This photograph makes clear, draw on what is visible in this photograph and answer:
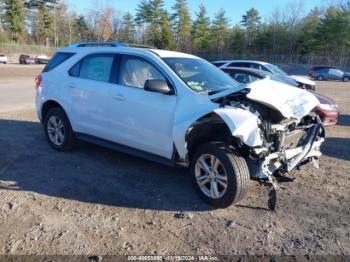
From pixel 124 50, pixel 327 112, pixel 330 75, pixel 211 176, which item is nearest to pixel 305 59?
pixel 330 75

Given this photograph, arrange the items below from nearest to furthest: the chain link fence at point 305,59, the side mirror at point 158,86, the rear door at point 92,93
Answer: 1. the side mirror at point 158,86
2. the rear door at point 92,93
3. the chain link fence at point 305,59

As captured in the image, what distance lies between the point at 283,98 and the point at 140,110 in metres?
1.89

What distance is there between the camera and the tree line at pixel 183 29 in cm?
6381

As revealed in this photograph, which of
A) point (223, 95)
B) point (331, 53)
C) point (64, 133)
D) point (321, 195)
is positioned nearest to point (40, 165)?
point (64, 133)

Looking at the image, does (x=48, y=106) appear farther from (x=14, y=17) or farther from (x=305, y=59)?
(x=14, y=17)

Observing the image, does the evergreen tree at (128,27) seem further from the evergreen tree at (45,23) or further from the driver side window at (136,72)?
the driver side window at (136,72)

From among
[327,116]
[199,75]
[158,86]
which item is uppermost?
[199,75]

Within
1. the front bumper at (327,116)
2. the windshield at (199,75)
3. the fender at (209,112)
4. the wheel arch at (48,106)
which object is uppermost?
the windshield at (199,75)

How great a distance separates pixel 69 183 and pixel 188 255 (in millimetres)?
2283

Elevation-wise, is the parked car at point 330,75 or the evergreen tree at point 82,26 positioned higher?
the evergreen tree at point 82,26

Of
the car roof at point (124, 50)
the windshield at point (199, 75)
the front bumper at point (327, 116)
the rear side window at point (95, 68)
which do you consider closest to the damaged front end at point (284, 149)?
the windshield at point (199, 75)

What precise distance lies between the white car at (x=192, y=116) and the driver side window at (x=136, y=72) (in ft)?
0.05

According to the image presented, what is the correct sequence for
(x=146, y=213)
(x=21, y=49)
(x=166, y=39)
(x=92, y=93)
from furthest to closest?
(x=166, y=39) < (x=21, y=49) < (x=92, y=93) < (x=146, y=213)

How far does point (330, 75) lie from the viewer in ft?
130
